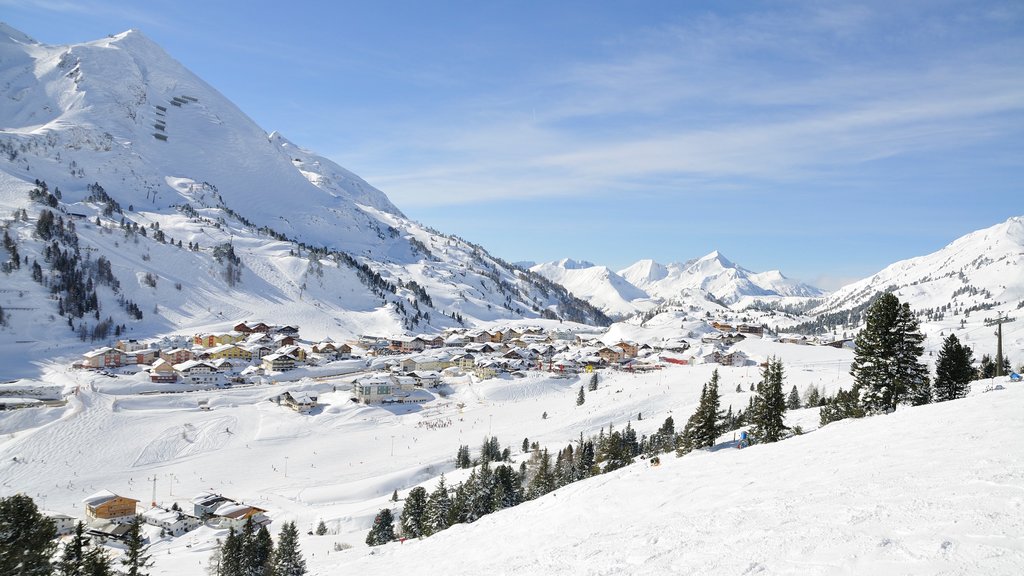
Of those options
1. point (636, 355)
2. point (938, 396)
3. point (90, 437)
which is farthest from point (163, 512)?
point (636, 355)

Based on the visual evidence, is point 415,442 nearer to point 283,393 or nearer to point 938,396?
point 283,393

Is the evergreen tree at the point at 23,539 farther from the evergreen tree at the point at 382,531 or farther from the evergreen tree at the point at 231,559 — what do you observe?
the evergreen tree at the point at 382,531

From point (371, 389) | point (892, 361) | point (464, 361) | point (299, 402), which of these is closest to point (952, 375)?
point (892, 361)

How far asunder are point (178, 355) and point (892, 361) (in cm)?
10473

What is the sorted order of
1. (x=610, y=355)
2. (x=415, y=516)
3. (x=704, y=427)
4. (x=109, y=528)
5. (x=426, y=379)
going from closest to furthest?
(x=704, y=427) < (x=415, y=516) < (x=109, y=528) < (x=426, y=379) < (x=610, y=355)

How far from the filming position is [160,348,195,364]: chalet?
9619cm

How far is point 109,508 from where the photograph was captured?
145 ft

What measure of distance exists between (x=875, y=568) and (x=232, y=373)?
101m

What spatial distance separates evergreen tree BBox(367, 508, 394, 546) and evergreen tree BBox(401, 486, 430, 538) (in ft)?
3.28

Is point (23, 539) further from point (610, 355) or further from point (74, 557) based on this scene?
point (610, 355)

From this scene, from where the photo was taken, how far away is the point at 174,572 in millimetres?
35156

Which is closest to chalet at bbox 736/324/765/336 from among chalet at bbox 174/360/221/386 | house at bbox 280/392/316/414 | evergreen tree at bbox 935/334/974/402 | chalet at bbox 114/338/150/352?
house at bbox 280/392/316/414

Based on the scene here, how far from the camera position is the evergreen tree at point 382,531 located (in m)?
38.6

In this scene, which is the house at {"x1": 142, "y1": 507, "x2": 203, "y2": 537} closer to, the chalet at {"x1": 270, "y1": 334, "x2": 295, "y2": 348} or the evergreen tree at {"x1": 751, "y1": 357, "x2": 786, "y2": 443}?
the evergreen tree at {"x1": 751, "y1": 357, "x2": 786, "y2": 443}
